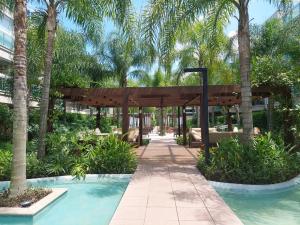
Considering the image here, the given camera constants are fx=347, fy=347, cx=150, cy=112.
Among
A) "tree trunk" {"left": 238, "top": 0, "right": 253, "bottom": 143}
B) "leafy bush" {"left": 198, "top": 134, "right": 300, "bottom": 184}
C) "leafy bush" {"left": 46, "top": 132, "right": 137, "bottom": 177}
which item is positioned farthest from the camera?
"leafy bush" {"left": 46, "top": 132, "right": 137, "bottom": 177}

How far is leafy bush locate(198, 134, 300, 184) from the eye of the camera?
31.6ft

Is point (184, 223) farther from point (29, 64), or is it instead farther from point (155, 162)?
point (29, 64)

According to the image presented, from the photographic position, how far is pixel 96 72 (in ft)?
95.2

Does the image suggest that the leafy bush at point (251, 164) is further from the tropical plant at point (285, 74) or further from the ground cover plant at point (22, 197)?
the ground cover plant at point (22, 197)

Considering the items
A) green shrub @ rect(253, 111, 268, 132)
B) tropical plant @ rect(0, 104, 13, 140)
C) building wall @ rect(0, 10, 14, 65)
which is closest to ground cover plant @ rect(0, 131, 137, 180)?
tropical plant @ rect(0, 104, 13, 140)

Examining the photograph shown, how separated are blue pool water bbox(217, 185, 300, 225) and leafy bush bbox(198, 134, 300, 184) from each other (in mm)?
521

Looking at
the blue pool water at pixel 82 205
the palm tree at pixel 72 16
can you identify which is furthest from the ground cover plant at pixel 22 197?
the palm tree at pixel 72 16

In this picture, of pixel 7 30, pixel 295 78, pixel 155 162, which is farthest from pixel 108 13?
pixel 7 30

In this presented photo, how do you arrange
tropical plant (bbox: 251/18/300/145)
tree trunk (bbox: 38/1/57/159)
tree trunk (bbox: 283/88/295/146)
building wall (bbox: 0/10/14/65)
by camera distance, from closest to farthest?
tree trunk (bbox: 38/1/57/159)
tropical plant (bbox: 251/18/300/145)
tree trunk (bbox: 283/88/295/146)
building wall (bbox: 0/10/14/65)

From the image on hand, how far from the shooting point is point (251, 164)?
977 centimetres

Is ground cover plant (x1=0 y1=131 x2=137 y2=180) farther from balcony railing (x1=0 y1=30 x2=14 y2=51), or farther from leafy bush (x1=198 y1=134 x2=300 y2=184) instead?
balcony railing (x1=0 y1=30 x2=14 y2=51)

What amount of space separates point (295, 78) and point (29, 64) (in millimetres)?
11798

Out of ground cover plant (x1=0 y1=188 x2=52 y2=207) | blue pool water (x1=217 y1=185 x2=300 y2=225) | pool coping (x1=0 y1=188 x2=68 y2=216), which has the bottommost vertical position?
blue pool water (x1=217 y1=185 x2=300 y2=225)

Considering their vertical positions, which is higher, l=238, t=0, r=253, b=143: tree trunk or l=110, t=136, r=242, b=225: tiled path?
Result: l=238, t=0, r=253, b=143: tree trunk
